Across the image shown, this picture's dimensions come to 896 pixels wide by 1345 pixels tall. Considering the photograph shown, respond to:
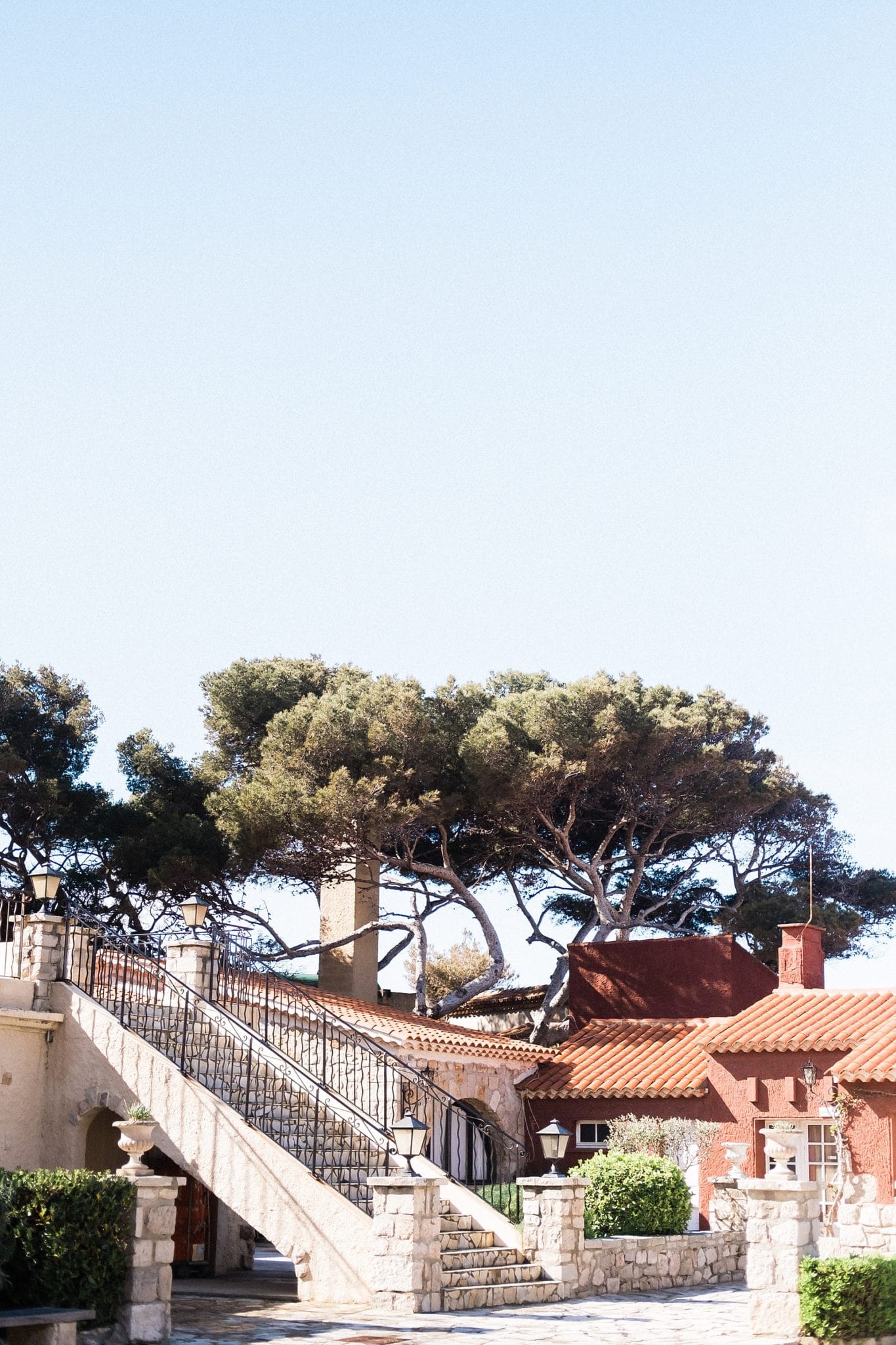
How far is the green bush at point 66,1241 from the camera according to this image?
11.5 m

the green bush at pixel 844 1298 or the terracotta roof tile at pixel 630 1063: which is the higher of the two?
the terracotta roof tile at pixel 630 1063

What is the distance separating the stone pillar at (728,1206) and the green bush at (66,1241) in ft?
33.4

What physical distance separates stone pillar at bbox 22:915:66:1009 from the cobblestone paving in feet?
13.2

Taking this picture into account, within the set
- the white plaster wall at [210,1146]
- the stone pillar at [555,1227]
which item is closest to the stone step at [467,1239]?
the stone pillar at [555,1227]

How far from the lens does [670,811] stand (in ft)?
102

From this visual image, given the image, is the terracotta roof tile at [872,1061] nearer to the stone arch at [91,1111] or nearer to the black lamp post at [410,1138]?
the black lamp post at [410,1138]

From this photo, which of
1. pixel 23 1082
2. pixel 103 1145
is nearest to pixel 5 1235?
pixel 23 1082

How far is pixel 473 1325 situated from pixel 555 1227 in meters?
2.83

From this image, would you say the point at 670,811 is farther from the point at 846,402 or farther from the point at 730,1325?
the point at 730,1325

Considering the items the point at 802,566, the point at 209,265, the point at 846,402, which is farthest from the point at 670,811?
the point at 209,265

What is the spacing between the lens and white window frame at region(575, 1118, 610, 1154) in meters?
23.8

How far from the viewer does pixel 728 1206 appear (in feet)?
65.1

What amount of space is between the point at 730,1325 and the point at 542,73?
12.3 meters

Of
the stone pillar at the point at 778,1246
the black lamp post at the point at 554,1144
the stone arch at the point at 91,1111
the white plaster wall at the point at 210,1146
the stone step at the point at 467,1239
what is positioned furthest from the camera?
the stone arch at the point at 91,1111
